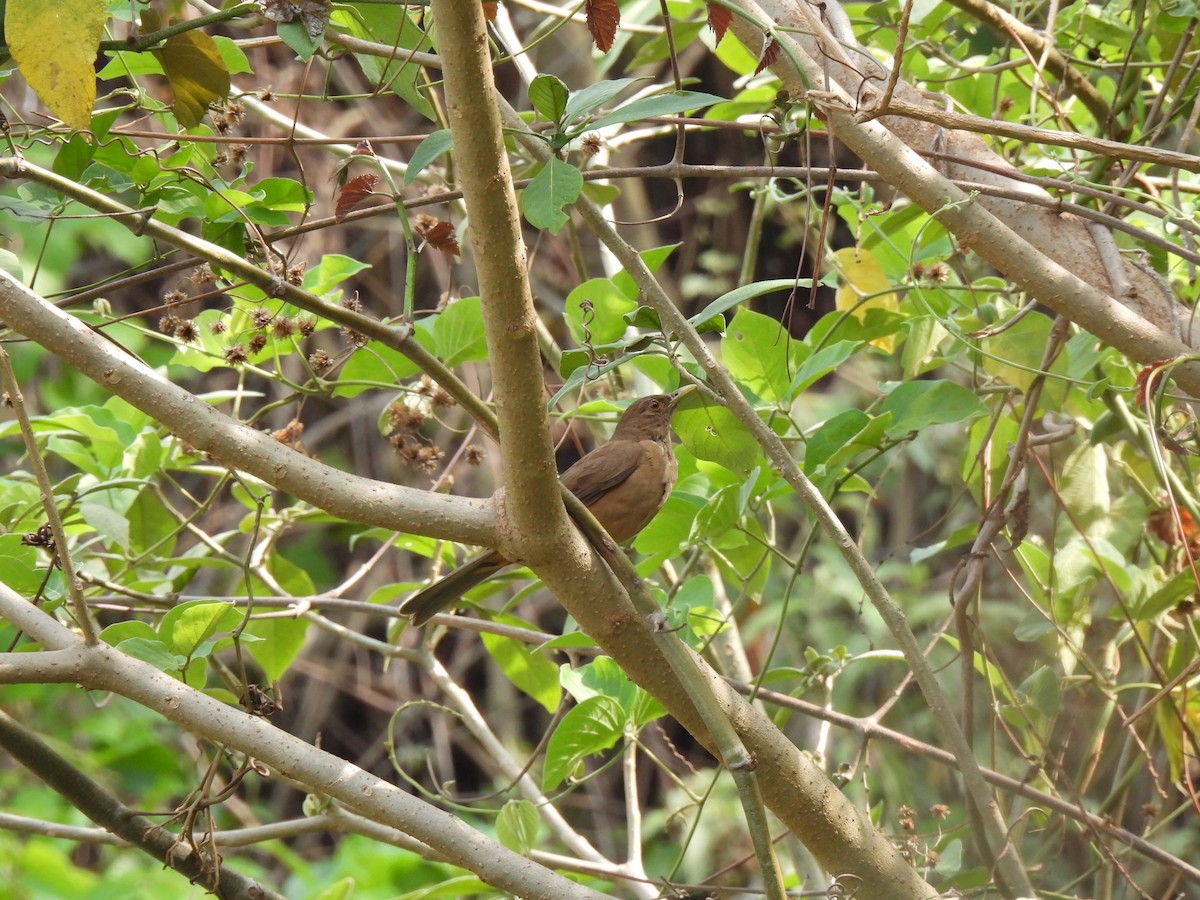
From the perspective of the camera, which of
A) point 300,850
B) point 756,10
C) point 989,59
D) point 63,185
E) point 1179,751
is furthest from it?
point 300,850

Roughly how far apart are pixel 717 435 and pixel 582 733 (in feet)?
2.22

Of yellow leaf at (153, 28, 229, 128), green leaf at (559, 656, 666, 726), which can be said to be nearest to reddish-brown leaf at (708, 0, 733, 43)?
yellow leaf at (153, 28, 229, 128)

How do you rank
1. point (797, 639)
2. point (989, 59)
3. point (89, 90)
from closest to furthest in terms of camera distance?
point (89, 90)
point (989, 59)
point (797, 639)

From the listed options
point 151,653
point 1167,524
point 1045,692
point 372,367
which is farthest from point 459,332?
point 1167,524

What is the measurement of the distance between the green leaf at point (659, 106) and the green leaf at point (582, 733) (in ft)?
3.77

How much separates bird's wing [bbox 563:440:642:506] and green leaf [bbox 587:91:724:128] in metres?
1.53

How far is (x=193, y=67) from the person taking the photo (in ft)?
6.63

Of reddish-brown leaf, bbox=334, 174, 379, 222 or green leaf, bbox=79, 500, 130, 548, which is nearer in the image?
reddish-brown leaf, bbox=334, 174, 379, 222

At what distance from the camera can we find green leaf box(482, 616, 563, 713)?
3.08m

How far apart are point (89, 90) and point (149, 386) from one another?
1.38ft

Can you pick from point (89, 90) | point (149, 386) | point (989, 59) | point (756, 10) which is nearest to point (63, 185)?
point (89, 90)

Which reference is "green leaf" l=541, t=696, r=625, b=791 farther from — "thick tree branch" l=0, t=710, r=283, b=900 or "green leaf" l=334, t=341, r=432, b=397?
"green leaf" l=334, t=341, r=432, b=397

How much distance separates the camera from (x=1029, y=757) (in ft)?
8.77

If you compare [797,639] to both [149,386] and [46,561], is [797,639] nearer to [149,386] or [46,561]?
[46,561]
